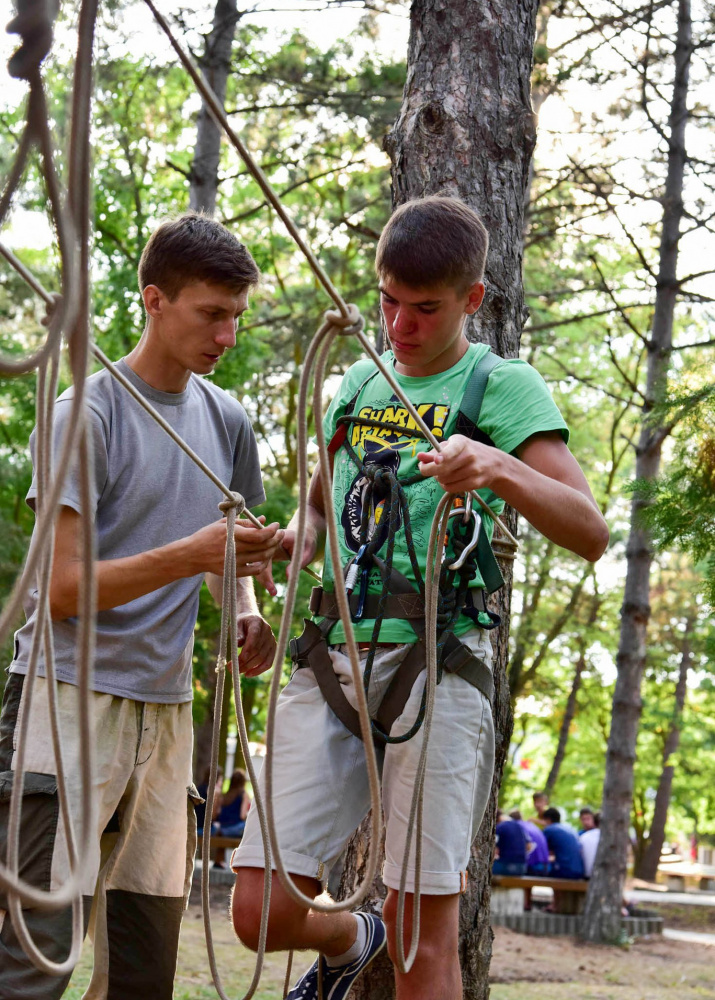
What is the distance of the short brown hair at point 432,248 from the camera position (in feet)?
8.28

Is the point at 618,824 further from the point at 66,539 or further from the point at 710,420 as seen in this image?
the point at 66,539

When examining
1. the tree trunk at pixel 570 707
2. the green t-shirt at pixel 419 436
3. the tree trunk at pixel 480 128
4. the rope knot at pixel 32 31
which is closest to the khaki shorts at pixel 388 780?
the green t-shirt at pixel 419 436

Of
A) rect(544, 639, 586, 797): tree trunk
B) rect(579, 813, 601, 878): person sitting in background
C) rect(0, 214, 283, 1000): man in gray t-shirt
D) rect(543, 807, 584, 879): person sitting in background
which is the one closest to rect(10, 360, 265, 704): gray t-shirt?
rect(0, 214, 283, 1000): man in gray t-shirt

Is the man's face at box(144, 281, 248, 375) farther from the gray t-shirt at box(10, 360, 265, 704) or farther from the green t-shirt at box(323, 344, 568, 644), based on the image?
the green t-shirt at box(323, 344, 568, 644)

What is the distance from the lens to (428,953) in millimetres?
2459

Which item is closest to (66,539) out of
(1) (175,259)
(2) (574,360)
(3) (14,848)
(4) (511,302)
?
(1) (175,259)

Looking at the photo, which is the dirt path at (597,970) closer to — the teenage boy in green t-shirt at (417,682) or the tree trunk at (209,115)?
the teenage boy in green t-shirt at (417,682)

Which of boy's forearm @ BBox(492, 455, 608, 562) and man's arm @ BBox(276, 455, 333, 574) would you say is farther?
man's arm @ BBox(276, 455, 333, 574)

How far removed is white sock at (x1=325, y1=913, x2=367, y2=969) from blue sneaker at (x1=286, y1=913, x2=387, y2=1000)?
1 cm

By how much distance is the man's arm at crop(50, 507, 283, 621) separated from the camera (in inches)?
98.7

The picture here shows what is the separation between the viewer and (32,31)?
1253 millimetres

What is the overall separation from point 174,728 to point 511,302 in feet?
6.45

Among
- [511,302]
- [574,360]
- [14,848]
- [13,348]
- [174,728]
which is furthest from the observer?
[574,360]

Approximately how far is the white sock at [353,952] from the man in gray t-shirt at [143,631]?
41cm
